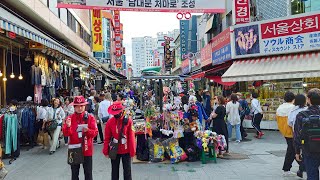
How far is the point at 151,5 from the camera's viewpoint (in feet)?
34.7

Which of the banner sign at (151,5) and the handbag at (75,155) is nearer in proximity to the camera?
the handbag at (75,155)

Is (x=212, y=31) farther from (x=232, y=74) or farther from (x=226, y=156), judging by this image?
(x=226, y=156)

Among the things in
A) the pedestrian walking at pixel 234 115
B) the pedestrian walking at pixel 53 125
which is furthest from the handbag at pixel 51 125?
the pedestrian walking at pixel 234 115

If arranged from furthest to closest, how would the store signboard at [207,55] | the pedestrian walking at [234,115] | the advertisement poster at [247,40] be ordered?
1. the store signboard at [207,55]
2. the advertisement poster at [247,40]
3. the pedestrian walking at [234,115]

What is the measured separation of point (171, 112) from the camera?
9.00 meters

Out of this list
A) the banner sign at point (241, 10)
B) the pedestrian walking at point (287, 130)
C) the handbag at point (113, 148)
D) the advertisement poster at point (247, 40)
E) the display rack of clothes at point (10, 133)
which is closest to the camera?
the handbag at point (113, 148)

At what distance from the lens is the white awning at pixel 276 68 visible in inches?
493

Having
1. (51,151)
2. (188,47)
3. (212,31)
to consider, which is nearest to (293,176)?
(51,151)

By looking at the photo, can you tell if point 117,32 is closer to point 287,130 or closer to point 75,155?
point 287,130

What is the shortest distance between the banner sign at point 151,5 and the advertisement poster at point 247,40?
4.48m

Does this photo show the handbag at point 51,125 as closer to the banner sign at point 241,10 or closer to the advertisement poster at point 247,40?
the advertisement poster at point 247,40

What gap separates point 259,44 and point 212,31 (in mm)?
13134

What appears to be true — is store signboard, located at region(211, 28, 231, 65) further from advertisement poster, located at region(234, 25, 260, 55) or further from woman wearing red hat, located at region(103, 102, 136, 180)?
woman wearing red hat, located at region(103, 102, 136, 180)

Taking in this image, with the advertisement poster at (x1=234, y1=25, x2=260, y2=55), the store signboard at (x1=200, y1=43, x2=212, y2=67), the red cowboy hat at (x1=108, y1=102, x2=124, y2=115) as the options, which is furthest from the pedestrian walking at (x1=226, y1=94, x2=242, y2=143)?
the store signboard at (x1=200, y1=43, x2=212, y2=67)
